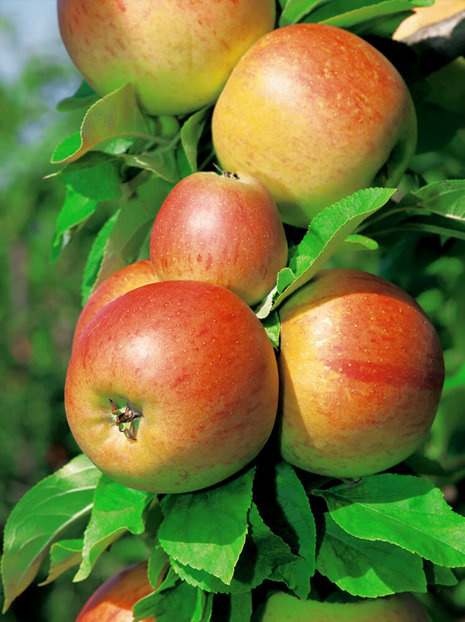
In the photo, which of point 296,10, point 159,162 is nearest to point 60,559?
point 159,162

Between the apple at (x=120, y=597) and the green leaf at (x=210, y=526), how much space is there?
0.19m

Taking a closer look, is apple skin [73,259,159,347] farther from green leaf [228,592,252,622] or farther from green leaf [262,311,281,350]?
green leaf [228,592,252,622]

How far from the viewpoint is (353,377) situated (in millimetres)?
709

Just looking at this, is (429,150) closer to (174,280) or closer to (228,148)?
(228,148)

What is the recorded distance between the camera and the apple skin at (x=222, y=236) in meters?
0.73

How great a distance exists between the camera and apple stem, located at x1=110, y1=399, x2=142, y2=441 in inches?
26.0

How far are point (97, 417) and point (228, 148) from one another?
0.37 metres

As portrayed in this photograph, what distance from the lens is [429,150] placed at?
121 cm

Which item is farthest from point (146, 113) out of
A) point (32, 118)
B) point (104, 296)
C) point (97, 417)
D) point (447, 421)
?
point (32, 118)

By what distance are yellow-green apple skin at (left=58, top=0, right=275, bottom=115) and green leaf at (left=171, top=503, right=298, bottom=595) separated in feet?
1.74

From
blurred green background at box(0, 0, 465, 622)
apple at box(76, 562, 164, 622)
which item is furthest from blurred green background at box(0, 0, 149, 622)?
apple at box(76, 562, 164, 622)

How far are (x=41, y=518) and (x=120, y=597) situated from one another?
151 millimetres

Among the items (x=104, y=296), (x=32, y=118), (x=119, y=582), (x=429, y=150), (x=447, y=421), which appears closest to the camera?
(x=104, y=296)

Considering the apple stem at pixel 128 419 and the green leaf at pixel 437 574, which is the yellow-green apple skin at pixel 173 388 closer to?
the apple stem at pixel 128 419
